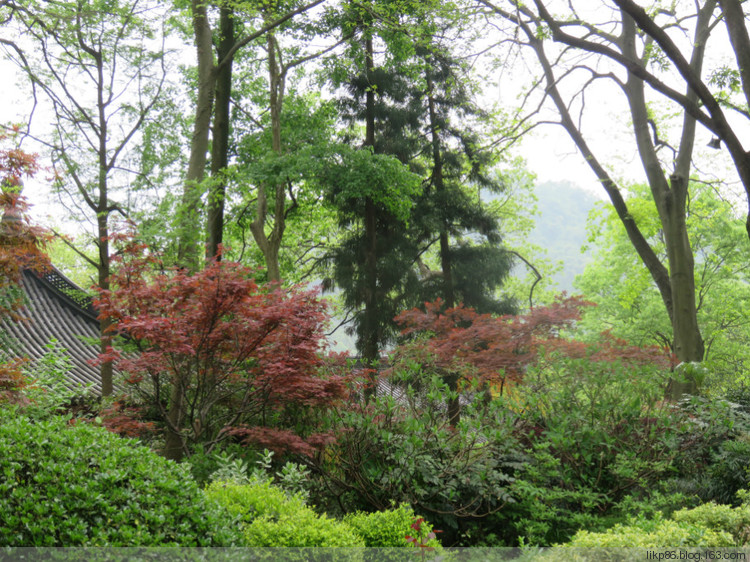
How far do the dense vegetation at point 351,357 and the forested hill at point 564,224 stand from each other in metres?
33.4

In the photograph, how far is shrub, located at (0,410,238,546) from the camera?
2453 millimetres

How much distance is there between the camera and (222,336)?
16.4 feet

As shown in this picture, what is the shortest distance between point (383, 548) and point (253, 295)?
2843 mm

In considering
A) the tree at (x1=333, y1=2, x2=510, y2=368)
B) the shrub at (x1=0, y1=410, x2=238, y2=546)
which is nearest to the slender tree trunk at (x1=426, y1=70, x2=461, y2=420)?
the tree at (x1=333, y1=2, x2=510, y2=368)

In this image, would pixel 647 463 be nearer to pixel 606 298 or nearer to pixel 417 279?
pixel 417 279

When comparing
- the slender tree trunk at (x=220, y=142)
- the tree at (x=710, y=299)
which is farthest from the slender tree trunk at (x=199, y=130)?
the tree at (x=710, y=299)

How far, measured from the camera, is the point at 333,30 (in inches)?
489

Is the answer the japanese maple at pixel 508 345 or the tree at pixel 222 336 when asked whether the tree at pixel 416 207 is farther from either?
the tree at pixel 222 336

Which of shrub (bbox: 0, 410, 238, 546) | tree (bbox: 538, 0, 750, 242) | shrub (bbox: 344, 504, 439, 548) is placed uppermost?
tree (bbox: 538, 0, 750, 242)

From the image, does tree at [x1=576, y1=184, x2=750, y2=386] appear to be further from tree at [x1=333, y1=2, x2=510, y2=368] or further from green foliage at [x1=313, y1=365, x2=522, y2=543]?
green foliage at [x1=313, y1=365, x2=522, y2=543]

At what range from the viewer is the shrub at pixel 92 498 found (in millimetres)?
2453

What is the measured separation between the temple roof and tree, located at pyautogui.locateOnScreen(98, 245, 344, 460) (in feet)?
15.4

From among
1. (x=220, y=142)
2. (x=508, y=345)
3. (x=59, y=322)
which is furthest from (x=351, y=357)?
(x=59, y=322)

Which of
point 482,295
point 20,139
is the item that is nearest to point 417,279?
→ point 482,295
